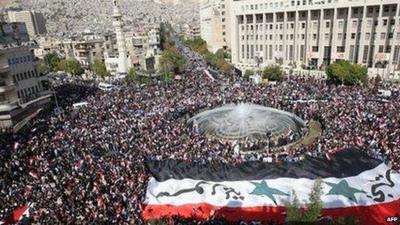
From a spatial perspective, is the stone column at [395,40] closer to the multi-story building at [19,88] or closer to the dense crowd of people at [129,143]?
the dense crowd of people at [129,143]

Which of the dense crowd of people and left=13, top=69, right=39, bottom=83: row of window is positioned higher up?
left=13, top=69, right=39, bottom=83: row of window

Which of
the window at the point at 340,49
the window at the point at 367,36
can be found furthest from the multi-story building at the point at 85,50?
the window at the point at 367,36

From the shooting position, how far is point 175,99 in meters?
51.2

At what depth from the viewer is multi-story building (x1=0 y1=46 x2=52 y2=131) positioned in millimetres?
47750

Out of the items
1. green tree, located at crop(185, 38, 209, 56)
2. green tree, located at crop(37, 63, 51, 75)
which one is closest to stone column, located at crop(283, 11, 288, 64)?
green tree, located at crop(37, 63, 51, 75)

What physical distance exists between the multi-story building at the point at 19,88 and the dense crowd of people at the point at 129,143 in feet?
16.7

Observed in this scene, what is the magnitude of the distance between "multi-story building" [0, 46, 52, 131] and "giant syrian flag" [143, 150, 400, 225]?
96.8 feet

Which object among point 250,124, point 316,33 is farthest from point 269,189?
point 316,33

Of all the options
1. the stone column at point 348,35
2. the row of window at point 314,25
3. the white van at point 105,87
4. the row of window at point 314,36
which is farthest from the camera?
the stone column at point 348,35

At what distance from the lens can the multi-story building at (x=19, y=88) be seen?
47750 millimetres

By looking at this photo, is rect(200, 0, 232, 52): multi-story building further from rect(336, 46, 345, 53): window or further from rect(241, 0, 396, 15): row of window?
rect(336, 46, 345, 53): window

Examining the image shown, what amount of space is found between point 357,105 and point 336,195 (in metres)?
22.0

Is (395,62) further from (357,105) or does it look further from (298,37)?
(357,105)

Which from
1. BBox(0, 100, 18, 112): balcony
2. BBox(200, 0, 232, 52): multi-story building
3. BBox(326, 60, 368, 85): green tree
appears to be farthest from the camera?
BBox(200, 0, 232, 52): multi-story building
